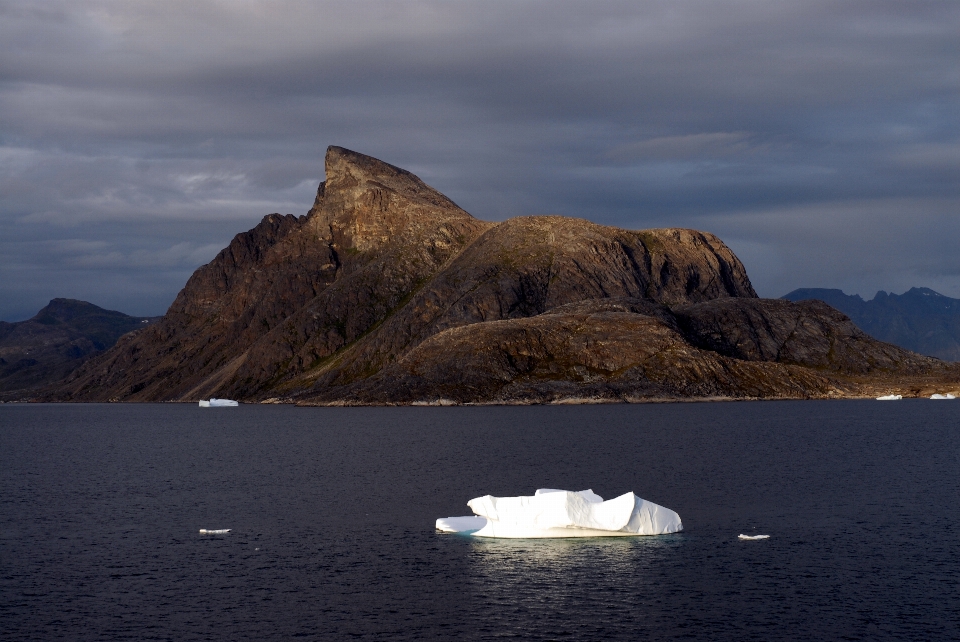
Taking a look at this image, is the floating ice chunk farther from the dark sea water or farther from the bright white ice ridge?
the dark sea water

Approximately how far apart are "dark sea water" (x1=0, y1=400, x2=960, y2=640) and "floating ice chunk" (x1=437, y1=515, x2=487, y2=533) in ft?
3.60

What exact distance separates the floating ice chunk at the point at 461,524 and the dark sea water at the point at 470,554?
1.10 metres

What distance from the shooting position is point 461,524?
7138cm

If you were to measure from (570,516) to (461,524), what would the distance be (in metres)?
9.97

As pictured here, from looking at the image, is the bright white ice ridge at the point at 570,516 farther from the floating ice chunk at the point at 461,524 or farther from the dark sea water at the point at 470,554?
the dark sea water at the point at 470,554

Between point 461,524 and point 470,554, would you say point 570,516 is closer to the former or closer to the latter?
point 470,554

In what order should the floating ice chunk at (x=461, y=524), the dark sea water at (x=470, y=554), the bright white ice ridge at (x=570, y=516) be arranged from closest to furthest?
the dark sea water at (x=470, y=554) → the bright white ice ridge at (x=570, y=516) → the floating ice chunk at (x=461, y=524)

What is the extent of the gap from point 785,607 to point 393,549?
87.5ft

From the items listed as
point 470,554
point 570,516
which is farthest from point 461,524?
point 570,516

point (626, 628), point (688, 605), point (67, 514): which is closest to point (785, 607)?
point (688, 605)

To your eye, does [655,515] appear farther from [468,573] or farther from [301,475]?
[301,475]

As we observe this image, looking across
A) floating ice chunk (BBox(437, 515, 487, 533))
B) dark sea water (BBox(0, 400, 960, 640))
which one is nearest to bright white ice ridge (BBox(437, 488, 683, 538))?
floating ice chunk (BBox(437, 515, 487, 533))

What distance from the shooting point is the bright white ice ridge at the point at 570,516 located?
65188 millimetres

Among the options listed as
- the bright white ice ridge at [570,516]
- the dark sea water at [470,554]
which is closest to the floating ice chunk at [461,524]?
the bright white ice ridge at [570,516]
